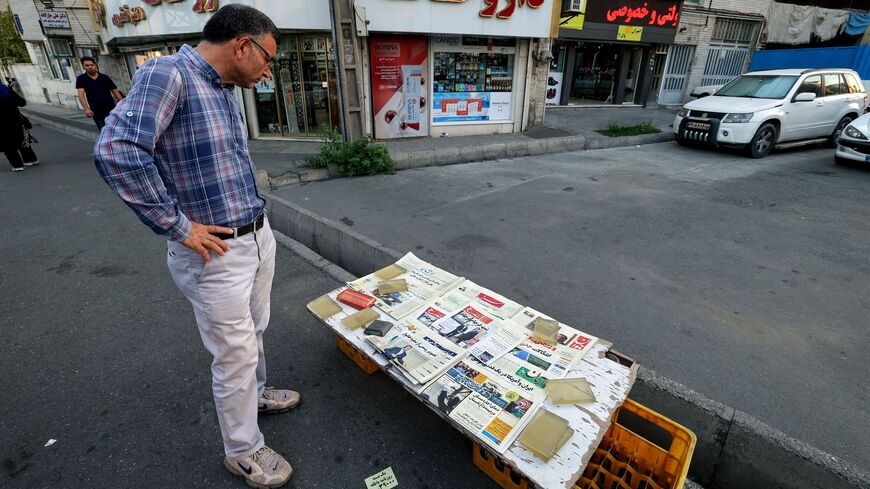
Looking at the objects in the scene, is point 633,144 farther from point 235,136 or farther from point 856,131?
point 235,136

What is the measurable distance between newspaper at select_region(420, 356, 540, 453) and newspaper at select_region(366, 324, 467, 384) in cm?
7

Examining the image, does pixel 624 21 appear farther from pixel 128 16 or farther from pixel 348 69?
pixel 128 16

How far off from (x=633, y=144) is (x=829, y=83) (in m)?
4.24

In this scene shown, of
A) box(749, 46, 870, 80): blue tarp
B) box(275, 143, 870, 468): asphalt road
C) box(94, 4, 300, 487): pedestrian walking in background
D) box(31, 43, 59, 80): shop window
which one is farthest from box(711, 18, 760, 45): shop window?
box(31, 43, 59, 80): shop window

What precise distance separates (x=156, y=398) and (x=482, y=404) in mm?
2145

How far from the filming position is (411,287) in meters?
3.24

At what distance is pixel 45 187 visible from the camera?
299 inches

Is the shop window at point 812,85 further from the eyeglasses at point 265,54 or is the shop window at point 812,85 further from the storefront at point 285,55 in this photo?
the eyeglasses at point 265,54

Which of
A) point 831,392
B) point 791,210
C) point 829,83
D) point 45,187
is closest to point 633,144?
point 829,83

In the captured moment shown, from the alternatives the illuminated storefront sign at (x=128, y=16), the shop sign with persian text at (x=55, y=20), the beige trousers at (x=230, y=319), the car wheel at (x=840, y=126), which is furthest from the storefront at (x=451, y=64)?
the shop sign with persian text at (x=55, y=20)

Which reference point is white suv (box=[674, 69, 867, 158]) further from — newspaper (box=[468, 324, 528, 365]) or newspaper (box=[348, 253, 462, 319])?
newspaper (box=[468, 324, 528, 365])

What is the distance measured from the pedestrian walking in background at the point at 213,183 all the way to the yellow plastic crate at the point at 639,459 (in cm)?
165

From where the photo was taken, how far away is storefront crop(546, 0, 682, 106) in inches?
545

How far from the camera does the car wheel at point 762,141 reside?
9.23 meters
